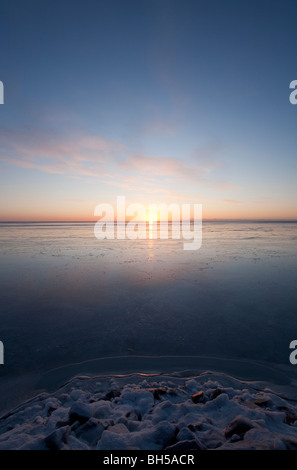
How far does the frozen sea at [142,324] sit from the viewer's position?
403cm

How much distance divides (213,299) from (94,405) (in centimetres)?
515

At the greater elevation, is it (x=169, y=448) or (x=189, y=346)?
(x=169, y=448)

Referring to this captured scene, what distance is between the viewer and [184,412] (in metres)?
2.84

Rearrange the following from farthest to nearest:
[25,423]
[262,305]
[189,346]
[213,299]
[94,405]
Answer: [213,299]
[262,305]
[189,346]
[94,405]
[25,423]

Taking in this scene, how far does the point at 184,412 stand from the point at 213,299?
4683 millimetres

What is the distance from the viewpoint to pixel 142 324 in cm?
562

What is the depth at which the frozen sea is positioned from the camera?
4.03 metres

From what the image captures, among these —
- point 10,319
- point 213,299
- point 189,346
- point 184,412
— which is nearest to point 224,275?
point 213,299

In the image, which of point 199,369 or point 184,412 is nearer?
point 184,412
